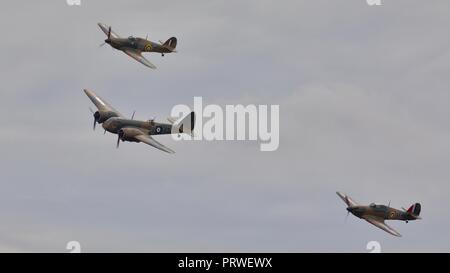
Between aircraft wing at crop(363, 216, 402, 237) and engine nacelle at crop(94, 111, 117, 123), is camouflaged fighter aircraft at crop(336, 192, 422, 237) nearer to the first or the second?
aircraft wing at crop(363, 216, 402, 237)

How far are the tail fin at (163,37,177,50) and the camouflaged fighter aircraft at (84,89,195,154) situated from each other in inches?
705

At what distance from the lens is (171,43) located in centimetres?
17650

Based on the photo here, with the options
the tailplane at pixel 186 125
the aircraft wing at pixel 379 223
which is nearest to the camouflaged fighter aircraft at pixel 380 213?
the aircraft wing at pixel 379 223

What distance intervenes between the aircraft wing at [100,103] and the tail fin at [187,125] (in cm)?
938

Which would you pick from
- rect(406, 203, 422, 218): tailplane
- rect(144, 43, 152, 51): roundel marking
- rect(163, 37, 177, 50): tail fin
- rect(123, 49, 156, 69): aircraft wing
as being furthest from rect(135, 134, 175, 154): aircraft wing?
rect(406, 203, 422, 218): tailplane

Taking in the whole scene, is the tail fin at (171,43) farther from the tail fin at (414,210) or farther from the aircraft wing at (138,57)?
the tail fin at (414,210)

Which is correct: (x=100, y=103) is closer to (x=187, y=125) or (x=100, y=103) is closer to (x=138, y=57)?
(x=138, y=57)

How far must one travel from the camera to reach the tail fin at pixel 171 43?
17600cm

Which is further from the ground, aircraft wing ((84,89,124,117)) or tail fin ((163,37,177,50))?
tail fin ((163,37,177,50))

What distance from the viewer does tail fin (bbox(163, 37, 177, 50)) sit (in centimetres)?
17600

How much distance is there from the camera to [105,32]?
175 m

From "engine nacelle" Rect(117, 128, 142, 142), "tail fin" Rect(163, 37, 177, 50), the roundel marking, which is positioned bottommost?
"engine nacelle" Rect(117, 128, 142, 142)
